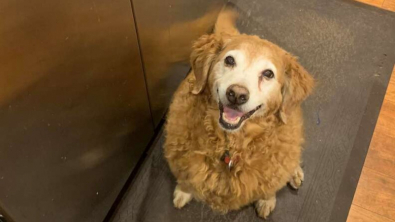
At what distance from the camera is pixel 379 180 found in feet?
5.73

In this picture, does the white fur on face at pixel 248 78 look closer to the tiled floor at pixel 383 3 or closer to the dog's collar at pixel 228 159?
the dog's collar at pixel 228 159

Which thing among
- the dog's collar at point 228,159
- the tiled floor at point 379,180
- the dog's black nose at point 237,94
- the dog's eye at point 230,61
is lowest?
the tiled floor at point 379,180

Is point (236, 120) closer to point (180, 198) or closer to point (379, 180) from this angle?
point (180, 198)

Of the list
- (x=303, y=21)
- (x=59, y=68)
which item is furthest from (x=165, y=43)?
(x=303, y=21)

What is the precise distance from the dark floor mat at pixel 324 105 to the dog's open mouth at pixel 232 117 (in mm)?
623

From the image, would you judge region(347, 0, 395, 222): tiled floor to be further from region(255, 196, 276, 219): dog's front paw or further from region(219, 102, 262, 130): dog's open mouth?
region(219, 102, 262, 130): dog's open mouth

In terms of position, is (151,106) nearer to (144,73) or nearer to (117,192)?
(144,73)

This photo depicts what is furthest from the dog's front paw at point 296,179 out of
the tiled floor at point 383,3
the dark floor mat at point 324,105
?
the tiled floor at point 383,3

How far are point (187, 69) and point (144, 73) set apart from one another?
57 centimetres

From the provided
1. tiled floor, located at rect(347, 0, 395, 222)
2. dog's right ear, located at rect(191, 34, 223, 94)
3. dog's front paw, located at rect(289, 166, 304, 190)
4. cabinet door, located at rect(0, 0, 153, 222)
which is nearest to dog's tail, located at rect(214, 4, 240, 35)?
dog's right ear, located at rect(191, 34, 223, 94)

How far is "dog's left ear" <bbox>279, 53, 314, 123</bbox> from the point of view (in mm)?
1234

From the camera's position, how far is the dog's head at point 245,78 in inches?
43.6

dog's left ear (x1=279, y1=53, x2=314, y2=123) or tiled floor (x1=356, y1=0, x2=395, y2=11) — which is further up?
dog's left ear (x1=279, y1=53, x2=314, y2=123)

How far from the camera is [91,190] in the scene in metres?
1.35
